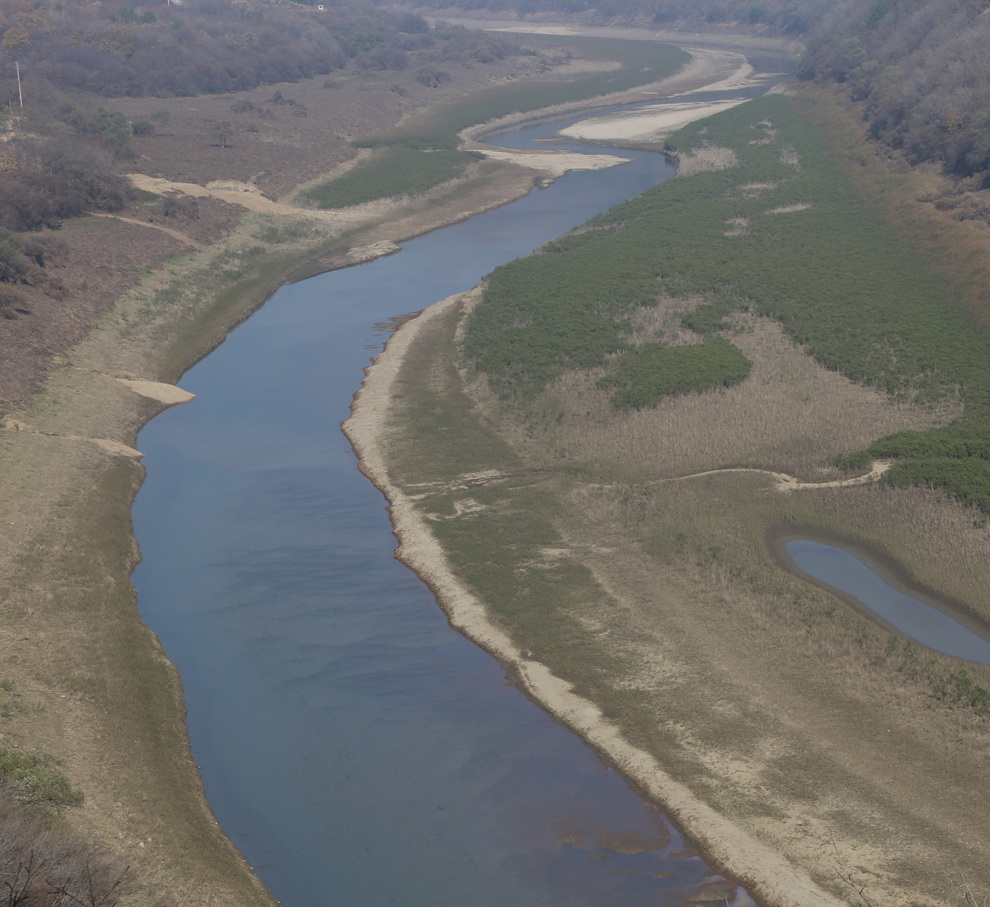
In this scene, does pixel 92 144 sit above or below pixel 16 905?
above

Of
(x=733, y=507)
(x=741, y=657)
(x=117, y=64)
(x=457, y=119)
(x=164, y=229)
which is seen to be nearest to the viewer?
(x=741, y=657)

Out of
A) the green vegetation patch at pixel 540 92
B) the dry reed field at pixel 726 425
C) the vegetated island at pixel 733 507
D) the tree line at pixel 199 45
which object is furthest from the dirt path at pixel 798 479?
the tree line at pixel 199 45

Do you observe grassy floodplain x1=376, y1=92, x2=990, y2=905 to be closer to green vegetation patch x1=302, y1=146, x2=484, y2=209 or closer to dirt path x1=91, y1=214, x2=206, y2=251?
dirt path x1=91, y1=214, x2=206, y2=251

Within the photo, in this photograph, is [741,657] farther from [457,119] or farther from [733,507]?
[457,119]

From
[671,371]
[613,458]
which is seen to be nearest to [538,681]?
[613,458]

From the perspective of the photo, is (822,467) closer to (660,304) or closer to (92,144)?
(660,304)

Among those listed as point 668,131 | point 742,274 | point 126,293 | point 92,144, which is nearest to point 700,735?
point 742,274

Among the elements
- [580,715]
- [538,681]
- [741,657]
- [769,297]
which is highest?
[769,297]
